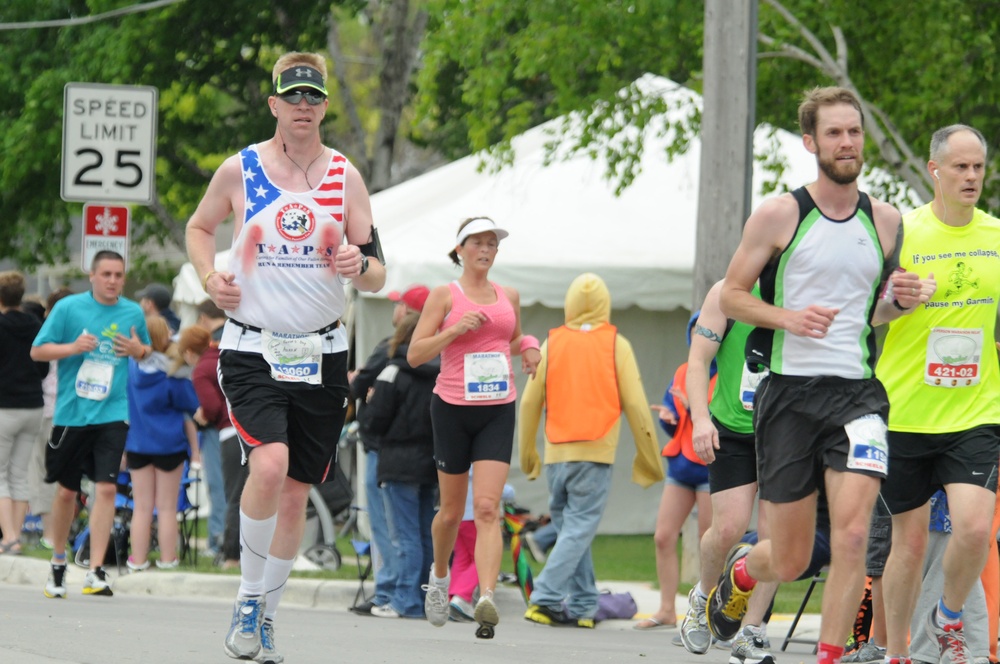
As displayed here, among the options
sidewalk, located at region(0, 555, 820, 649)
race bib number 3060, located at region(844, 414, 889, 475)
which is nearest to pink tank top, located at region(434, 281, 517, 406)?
sidewalk, located at region(0, 555, 820, 649)

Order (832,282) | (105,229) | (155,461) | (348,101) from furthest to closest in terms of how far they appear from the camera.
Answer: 1. (348,101)
2. (105,229)
3. (155,461)
4. (832,282)

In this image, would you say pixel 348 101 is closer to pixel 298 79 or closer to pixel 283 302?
pixel 298 79

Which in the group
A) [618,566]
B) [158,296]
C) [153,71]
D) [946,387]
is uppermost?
[153,71]

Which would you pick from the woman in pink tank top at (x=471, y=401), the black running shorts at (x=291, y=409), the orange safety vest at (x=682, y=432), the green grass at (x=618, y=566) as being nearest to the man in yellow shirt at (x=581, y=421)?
the orange safety vest at (x=682, y=432)

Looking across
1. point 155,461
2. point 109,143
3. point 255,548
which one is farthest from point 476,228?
point 109,143

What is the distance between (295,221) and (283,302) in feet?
1.02

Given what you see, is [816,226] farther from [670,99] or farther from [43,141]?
[43,141]

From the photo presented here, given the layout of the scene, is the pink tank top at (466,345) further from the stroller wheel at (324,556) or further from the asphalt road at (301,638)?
the stroller wheel at (324,556)

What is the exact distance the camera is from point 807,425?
637 cm

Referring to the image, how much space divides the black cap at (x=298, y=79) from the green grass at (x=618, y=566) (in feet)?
18.6

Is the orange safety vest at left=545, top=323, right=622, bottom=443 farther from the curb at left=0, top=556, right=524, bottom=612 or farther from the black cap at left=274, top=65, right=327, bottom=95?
the black cap at left=274, top=65, right=327, bottom=95

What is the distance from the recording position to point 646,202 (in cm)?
1731

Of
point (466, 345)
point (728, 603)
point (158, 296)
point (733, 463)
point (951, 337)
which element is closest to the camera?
point (951, 337)

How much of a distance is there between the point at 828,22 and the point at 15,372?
7.76m
